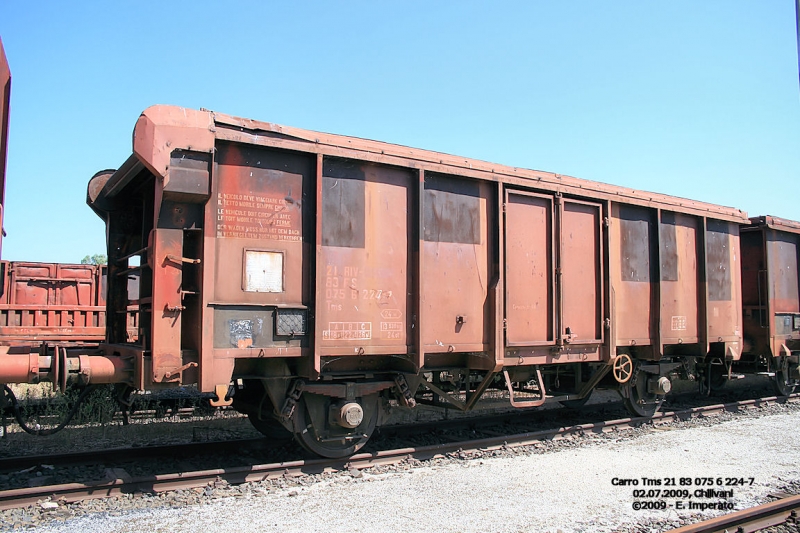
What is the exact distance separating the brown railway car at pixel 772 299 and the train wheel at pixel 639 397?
3.42 meters

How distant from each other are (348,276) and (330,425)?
1.82 m

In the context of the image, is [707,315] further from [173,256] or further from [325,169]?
[173,256]

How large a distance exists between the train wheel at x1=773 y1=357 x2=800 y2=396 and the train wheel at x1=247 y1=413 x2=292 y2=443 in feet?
34.6

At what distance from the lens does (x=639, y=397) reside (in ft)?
32.7

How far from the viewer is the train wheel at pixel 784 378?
41.2 feet

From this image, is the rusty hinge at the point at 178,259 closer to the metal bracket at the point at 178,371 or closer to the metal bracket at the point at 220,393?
the metal bracket at the point at 178,371

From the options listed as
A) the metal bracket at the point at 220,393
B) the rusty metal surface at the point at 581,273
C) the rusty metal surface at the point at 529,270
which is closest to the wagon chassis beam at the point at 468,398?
the rusty metal surface at the point at 529,270

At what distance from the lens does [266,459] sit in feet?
23.9

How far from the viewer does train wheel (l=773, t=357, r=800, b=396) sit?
12.6 metres

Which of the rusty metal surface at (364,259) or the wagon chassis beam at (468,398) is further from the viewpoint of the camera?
the wagon chassis beam at (468,398)

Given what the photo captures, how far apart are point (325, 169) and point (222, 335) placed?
2152mm

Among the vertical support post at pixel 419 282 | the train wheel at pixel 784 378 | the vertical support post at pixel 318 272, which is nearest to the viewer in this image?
the vertical support post at pixel 318 272

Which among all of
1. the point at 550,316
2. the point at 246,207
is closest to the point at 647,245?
the point at 550,316

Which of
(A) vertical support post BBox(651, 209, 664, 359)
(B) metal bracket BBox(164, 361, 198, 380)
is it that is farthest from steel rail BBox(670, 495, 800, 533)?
(B) metal bracket BBox(164, 361, 198, 380)
